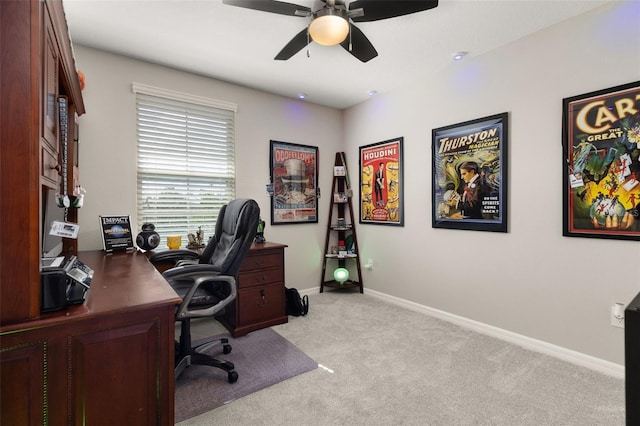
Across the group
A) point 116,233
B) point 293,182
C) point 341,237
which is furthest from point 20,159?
point 341,237

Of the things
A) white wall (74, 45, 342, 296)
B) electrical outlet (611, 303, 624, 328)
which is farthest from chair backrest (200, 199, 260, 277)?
electrical outlet (611, 303, 624, 328)

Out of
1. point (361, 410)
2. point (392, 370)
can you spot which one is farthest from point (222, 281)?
point (392, 370)

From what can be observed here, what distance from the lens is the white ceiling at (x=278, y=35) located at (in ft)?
6.95

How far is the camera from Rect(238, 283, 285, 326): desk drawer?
280 cm

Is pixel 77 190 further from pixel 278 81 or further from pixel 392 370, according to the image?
pixel 392 370

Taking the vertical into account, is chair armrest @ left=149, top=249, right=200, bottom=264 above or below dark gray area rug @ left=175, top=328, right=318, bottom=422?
above

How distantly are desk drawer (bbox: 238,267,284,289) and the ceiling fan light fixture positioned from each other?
6.65ft

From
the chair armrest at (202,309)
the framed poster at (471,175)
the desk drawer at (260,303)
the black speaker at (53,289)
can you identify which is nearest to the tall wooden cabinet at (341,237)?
the desk drawer at (260,303)

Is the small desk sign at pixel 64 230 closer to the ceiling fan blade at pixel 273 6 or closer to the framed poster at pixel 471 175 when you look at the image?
the ceiling fan blade at pixel 273 6

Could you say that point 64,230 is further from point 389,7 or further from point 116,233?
point 389,7

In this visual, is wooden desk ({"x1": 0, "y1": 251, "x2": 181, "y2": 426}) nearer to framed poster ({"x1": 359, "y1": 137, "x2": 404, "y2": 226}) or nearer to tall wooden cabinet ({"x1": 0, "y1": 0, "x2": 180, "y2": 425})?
tall wooden cabinet ({"x1": 0, "y1": 0, "x2": 180, "y2": 425})

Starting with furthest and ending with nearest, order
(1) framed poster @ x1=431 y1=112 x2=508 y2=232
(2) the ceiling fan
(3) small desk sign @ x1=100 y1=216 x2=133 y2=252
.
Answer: (1) framed poster @ x1=431 y1=112 x2=508 y2=232, (3) small desk sign @ x1=100 y1=216 x2=133 y2=252, (2) the ceiling fan

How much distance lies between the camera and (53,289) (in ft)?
3.34

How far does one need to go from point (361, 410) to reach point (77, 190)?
2374 millimetres
